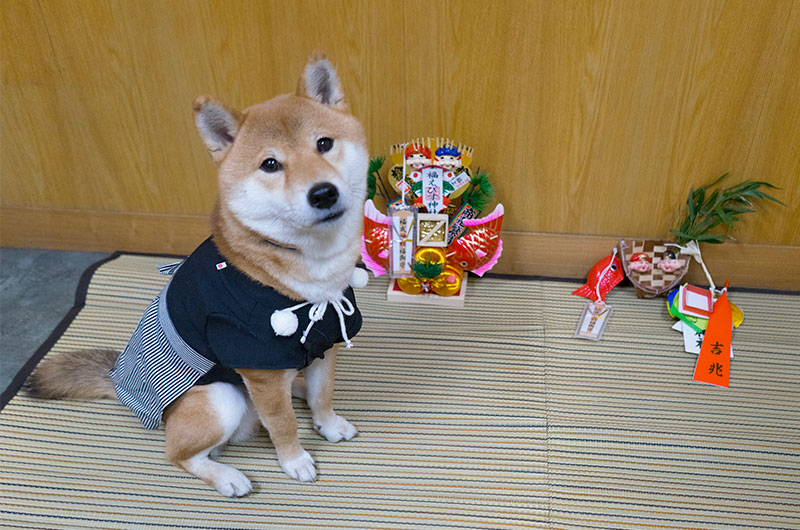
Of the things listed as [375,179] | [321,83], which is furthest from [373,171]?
[321,83]

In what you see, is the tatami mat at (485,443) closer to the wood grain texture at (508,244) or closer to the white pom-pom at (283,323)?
the wood grain texture at (508,244)

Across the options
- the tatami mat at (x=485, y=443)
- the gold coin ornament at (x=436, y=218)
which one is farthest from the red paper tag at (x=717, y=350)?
the gold coin ornament at (x=436, y=218)

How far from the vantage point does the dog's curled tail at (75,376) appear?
1393 mm

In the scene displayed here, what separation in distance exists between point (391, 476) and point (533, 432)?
1.28 ft

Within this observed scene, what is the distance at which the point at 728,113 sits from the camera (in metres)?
1.71

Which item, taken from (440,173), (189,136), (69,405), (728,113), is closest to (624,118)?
(728,113)

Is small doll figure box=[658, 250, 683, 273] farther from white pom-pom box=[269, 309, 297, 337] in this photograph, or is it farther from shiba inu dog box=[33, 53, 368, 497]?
white pom-pom box=[269, 309, 297, 337]

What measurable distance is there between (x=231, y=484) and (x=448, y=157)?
112cm

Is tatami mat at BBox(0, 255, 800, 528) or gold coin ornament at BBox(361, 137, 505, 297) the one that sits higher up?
gold coin ornament at BBox(361, 137, 505, 297)

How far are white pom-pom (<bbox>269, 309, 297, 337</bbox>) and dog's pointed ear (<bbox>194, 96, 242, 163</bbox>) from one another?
321mm

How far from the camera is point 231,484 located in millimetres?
1283

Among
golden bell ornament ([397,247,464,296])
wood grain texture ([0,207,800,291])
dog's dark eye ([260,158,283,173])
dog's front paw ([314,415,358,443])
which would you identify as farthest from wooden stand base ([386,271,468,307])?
dog's dark eye ([260,158,283,173])

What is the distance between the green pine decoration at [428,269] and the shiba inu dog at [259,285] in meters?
0.54

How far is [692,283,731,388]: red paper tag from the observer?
1603 mm
